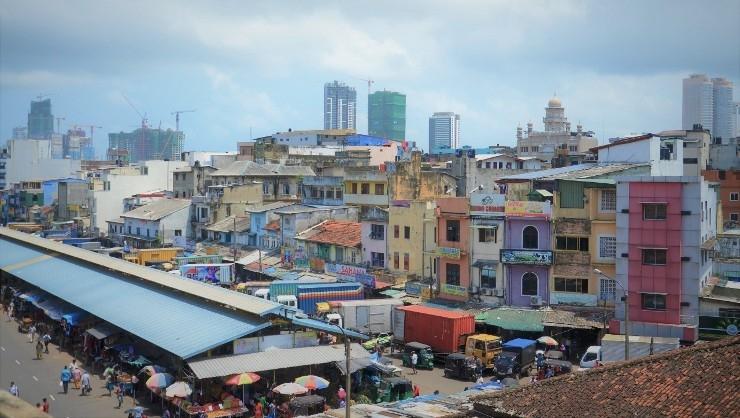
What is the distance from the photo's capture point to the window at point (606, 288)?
125 feet

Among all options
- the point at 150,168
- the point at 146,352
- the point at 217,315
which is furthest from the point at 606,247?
the point at 150,168

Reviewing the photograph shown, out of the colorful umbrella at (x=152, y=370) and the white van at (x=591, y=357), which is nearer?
the colorful umbrella at (x=152, y=370)

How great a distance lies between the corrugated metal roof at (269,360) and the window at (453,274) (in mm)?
11792

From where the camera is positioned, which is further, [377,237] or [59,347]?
[377,237]

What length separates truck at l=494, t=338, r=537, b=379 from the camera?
3356cm

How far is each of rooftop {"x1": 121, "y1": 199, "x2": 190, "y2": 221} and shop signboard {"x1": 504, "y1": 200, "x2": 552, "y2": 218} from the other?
40.0 m

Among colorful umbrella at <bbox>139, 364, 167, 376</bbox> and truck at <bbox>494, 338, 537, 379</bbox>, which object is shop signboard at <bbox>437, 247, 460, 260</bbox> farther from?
colorful umbrella at <bbox>139, 364, 167, 376</bbox>

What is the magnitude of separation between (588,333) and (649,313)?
10.6 feet

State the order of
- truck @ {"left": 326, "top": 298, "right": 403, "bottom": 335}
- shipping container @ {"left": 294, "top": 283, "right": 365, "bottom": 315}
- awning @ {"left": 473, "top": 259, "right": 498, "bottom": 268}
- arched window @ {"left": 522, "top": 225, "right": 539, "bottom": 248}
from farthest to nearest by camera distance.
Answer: shipping container @ {"left": 294, "top": 283, "right": 365, "bottom": 315}, awning @ {"left": 473, "top": 259, "right": 498, "bottom": 268}, truck @ {"left": 326, "top": 298, "right": 403, "bottom": 335}, arched window @ {"left": 522, "top": 225, "right": 539, "bottom": 248}

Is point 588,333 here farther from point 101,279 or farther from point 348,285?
point 101,279

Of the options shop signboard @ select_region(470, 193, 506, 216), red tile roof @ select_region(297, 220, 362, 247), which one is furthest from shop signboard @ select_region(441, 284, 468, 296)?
red tile roof @ select_region(297, 220, 362, 247)

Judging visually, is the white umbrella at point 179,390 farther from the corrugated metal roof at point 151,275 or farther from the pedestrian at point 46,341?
the pedestrian at point 46,341

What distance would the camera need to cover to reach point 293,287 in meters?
44.9

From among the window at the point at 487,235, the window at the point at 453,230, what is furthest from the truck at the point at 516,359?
the window at the point at 453,230
